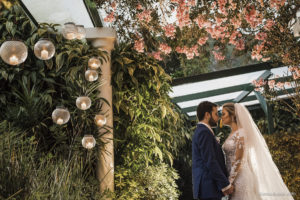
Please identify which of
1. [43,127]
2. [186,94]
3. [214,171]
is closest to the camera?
[214,171]

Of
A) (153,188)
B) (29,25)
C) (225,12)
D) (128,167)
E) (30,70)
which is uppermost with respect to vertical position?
(225,12)

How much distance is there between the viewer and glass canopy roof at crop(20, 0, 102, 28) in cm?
412

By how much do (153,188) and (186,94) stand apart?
3.35m

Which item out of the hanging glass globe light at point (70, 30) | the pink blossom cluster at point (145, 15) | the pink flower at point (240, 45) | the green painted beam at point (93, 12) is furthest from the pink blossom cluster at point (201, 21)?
the hanging glass globe light at point (70, 30)

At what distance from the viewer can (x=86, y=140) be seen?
356 cm

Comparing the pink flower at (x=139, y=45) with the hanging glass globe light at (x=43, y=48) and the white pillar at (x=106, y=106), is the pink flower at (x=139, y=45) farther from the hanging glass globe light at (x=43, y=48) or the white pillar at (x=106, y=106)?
the hanging glass globe light at (x=43, y=48)

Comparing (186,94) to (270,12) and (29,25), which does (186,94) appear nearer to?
(270,12)

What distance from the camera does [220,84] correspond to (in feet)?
23.2

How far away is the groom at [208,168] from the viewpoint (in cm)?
345

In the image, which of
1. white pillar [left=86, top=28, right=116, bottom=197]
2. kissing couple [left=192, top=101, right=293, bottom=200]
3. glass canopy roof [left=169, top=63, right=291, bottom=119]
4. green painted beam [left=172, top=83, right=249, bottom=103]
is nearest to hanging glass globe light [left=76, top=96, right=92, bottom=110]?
white pillar [left=86, top=28, right=116, bottom=197]

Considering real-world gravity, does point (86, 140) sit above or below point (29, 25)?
below

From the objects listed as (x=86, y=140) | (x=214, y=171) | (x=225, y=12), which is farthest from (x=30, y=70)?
(x=225, y=12)

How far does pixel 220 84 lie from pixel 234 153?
137 inches

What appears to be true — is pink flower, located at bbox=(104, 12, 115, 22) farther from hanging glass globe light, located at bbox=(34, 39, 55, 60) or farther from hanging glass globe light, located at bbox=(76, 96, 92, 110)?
hanging glass globe light, located at bbox=(34, 39, 55, 60)
